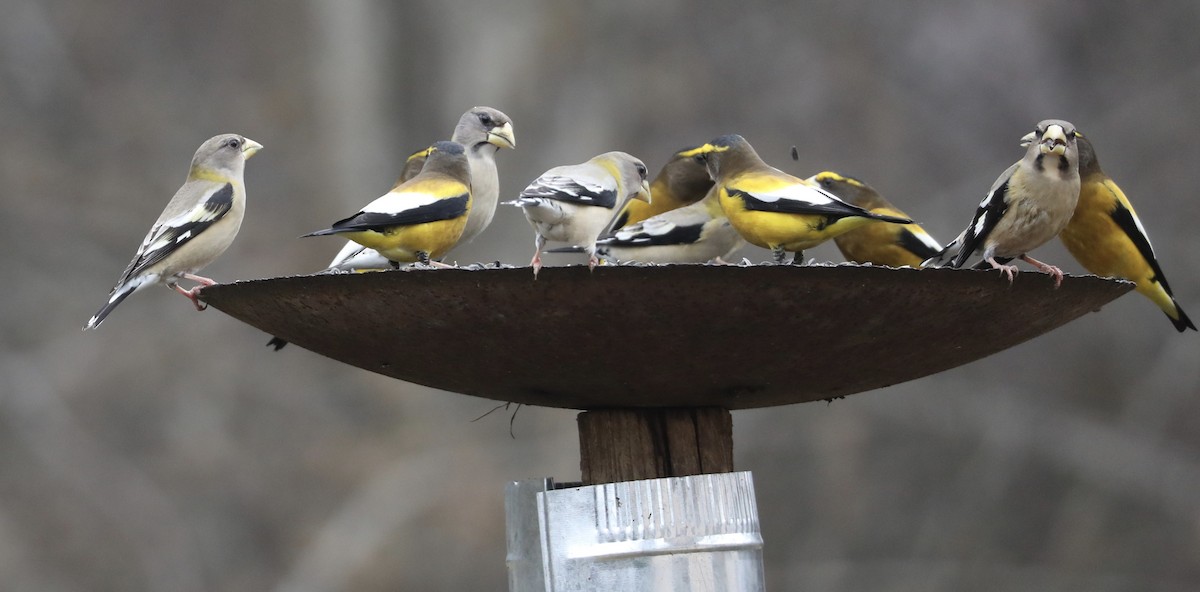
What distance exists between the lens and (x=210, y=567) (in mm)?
9633

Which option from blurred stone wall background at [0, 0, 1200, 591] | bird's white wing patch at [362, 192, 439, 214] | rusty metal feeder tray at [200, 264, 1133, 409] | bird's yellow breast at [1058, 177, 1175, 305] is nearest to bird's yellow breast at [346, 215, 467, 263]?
bird's white wing patch at [362, 192, 439, 214]

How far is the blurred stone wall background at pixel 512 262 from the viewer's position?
945 centimetres

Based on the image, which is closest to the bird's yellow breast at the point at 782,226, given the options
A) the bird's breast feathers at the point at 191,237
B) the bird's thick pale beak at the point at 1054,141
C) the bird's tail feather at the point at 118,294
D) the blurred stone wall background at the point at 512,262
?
the bird's thick pale beak at the point at 1054,141

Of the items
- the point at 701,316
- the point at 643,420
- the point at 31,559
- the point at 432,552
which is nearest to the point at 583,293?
the point at 701,316

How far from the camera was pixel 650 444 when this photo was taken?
3422mm

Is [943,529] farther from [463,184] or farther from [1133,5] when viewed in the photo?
[463,184]

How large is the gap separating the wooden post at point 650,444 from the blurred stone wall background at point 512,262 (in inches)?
233

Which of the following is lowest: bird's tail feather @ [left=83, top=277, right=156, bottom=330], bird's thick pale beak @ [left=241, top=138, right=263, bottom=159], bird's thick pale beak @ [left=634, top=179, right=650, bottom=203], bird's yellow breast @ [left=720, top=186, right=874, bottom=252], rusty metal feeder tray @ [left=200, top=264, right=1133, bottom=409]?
rusty metal feeder tray @ [left=200, top=264, right=1133, bottom=409]

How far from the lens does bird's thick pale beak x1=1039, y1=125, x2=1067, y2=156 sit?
3.80m

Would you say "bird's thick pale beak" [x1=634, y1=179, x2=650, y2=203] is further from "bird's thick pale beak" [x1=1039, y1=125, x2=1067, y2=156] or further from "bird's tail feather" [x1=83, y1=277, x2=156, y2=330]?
"bird's tail feather" [x1=83, y1=277, x2=156, y2=330]

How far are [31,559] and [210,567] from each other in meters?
1.17

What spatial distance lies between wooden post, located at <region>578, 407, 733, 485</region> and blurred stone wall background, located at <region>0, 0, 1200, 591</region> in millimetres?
5920

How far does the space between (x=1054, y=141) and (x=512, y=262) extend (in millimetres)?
5948

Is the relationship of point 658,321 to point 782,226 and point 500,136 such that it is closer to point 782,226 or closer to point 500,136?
point 782,226
